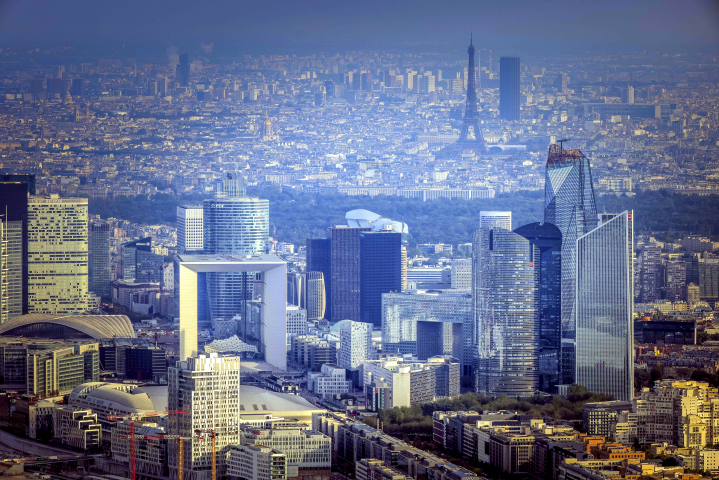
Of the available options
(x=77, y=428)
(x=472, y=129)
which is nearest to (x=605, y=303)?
(x=77, y=428)

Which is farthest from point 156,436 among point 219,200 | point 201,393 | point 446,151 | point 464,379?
point 446,151

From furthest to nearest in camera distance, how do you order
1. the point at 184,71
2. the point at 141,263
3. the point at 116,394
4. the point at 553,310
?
1. the point at 184,71
2. the point at 141,263
3. the point at 553,310
4. the point at 116,394

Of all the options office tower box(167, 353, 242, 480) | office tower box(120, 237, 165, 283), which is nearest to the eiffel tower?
office tower box(120, 237, 165, 283)

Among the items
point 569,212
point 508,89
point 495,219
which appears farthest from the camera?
point 508,89

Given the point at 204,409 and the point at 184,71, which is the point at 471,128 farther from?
the point at 204,409

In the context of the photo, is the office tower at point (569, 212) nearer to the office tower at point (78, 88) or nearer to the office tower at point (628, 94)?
the office tower at point (628, 94)

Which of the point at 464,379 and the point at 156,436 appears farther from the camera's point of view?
the point at 464,379

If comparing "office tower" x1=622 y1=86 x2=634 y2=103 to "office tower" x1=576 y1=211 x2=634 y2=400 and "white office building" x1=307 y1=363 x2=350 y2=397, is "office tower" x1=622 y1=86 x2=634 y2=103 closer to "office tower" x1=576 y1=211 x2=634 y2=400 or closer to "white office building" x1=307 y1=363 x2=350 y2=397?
"office tower" x1=576 y1=211 x2=634 y2=400

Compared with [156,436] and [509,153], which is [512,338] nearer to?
[156,436]

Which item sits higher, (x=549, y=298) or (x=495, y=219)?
(x=495, y=219)
